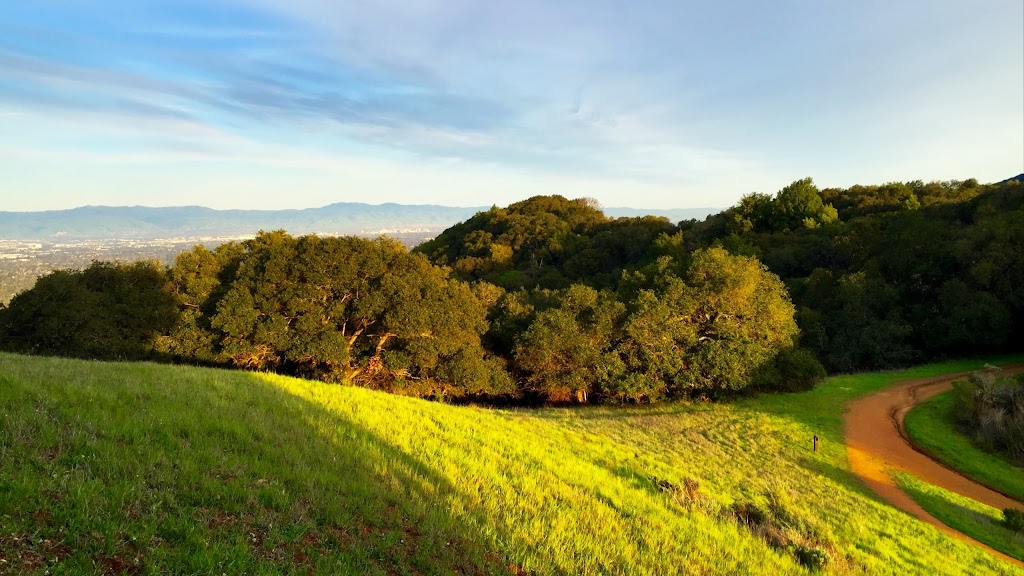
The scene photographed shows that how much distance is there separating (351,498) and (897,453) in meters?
22.0

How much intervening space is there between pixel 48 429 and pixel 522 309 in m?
25.4

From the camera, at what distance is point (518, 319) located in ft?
97.5

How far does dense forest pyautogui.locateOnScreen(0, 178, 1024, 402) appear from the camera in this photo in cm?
2423

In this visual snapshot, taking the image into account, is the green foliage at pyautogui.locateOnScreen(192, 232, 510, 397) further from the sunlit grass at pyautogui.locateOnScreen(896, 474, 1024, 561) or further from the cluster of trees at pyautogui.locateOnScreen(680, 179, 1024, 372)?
the cluster of trees at pyautogui.locateOnScreen(680, 179, 1024, 372)

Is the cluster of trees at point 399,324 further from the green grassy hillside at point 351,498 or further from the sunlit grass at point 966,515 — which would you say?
the green grassy hillside at point 351,498

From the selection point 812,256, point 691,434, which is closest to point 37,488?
point 691,434

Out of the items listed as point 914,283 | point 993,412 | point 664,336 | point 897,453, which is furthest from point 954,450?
point 914,283

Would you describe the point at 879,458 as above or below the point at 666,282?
below

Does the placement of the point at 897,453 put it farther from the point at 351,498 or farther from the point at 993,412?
the point at 351,498

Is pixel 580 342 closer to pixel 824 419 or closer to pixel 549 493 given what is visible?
pixel 824 419

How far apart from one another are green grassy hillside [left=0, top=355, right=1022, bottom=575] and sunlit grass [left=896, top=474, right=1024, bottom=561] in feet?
5.73

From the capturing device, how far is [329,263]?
25500 mm

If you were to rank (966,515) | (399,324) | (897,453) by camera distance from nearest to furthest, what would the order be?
(966,515) → (897,453) → (399,324)

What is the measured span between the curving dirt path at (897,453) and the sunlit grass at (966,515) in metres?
0.28
